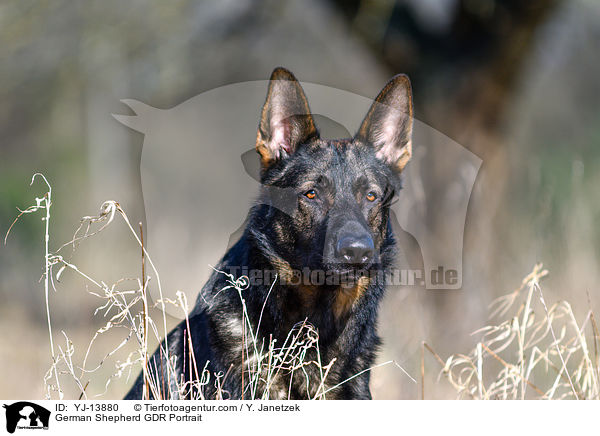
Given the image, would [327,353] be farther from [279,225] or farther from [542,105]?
[542,105]

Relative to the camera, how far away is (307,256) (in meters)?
3.58

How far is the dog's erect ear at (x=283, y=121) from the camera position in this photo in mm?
3506

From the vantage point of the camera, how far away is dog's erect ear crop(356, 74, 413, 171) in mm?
3680

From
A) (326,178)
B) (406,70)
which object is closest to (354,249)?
(326,178)

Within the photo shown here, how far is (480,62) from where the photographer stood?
640 cm

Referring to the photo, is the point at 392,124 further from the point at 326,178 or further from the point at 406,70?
the point at 406,70

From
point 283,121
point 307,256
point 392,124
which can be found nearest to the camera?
point 307,256
